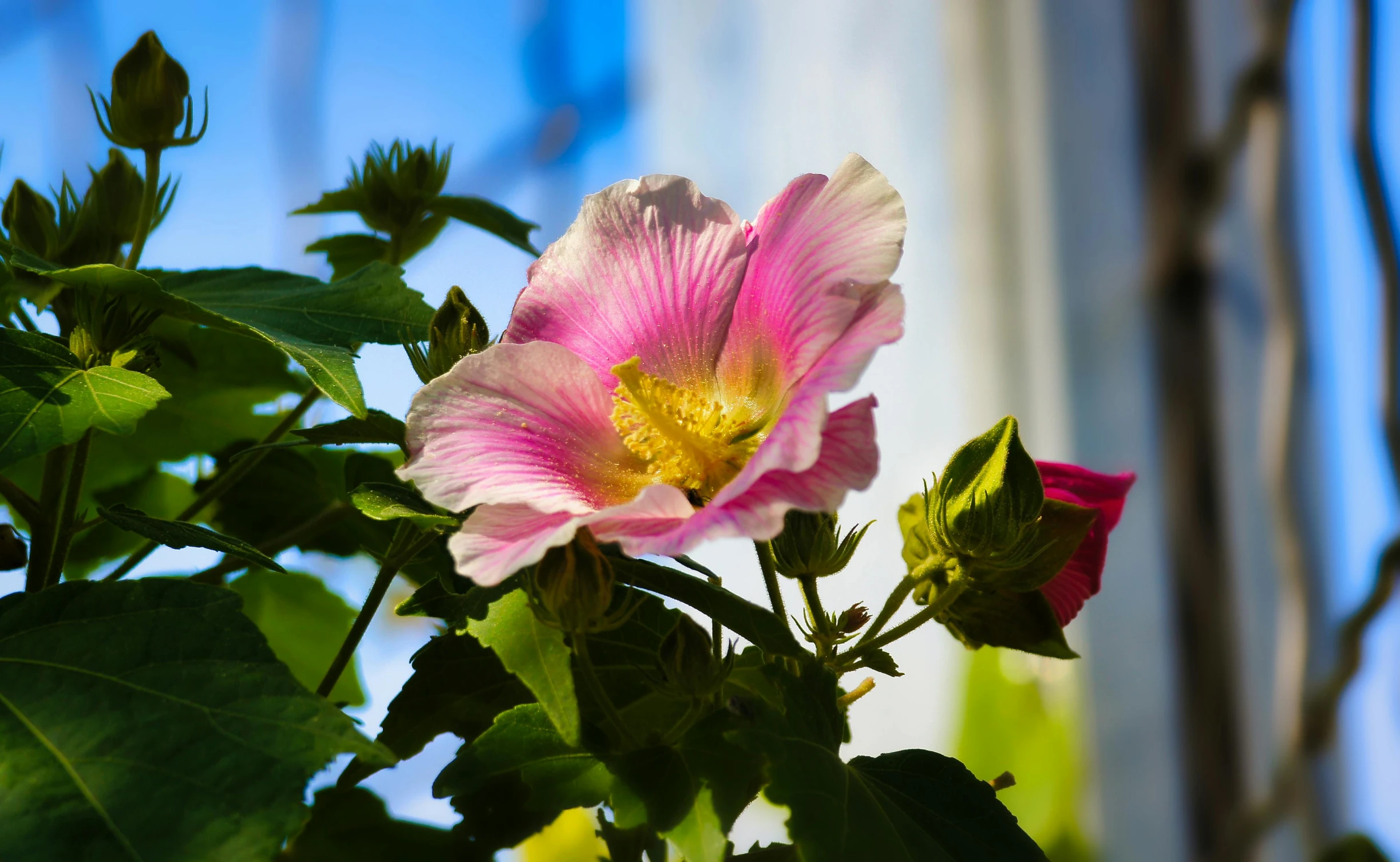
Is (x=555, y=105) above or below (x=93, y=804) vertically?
above

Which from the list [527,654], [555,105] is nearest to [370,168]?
[527,654]

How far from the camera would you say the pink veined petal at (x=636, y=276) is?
0.24 meters

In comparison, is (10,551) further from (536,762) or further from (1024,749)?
(1024,749)

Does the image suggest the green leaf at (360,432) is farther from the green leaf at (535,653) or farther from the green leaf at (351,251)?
the green leaf at (351,251)

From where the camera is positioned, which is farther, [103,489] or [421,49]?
[421,49]

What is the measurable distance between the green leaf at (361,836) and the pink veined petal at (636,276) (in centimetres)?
14

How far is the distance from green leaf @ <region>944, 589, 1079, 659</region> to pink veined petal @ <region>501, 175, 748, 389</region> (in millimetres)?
81

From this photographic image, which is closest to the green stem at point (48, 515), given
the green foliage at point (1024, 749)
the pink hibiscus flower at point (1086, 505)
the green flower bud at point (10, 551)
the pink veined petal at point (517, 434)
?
the green flower bud at point (10, 551)

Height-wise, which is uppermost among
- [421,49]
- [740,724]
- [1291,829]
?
[421,49]

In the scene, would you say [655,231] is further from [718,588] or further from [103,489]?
[103,489]

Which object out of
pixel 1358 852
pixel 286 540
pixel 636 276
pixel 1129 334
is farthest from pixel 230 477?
pixel 1129 334

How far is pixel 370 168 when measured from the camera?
339 millimetres

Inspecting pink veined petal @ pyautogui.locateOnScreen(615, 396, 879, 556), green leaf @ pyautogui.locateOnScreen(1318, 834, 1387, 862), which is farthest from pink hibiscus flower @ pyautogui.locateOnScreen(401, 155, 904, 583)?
green leaf @ pyautogui.locateOnScreen(1318, 834, 1387, 862)

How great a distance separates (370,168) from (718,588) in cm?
20
